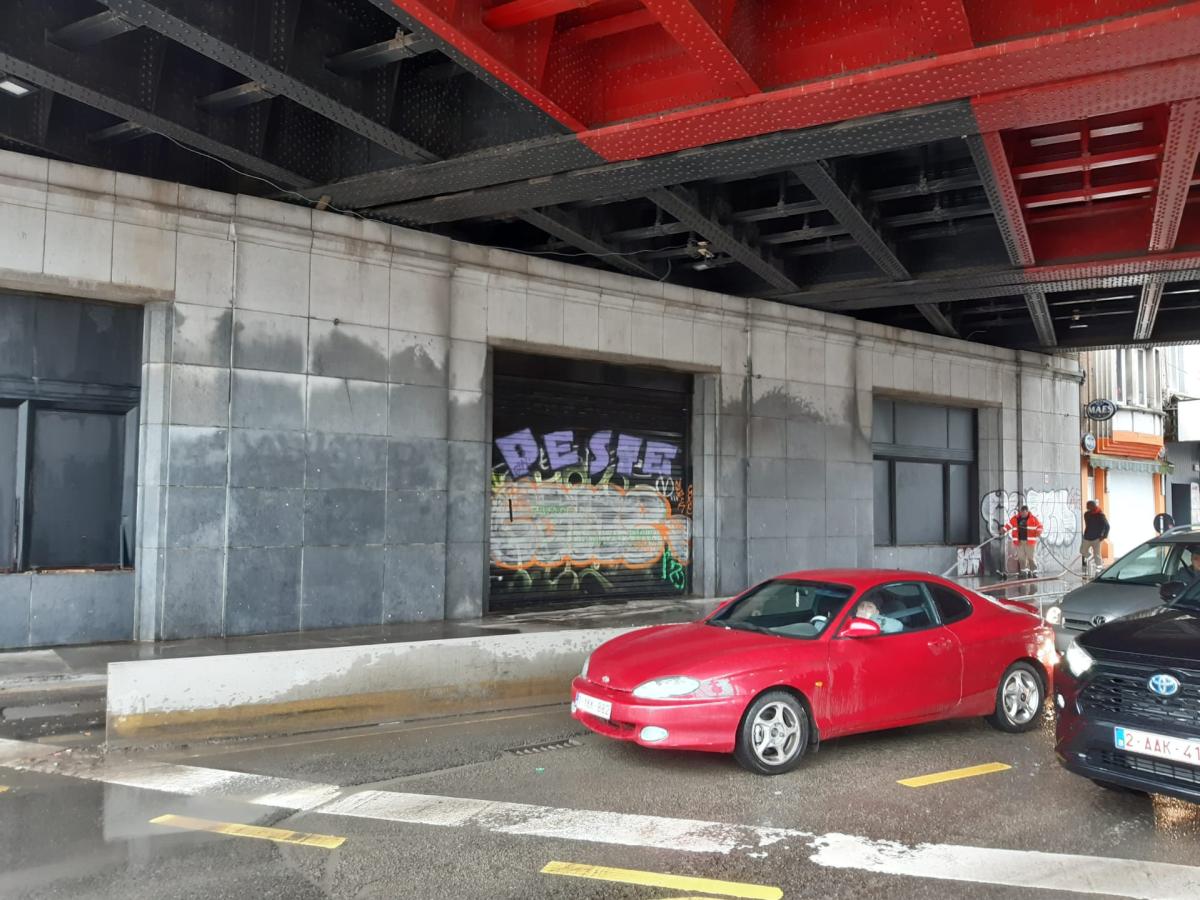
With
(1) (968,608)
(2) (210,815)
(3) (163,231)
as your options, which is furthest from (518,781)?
(3) (163,231)

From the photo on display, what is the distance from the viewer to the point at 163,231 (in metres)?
10.3

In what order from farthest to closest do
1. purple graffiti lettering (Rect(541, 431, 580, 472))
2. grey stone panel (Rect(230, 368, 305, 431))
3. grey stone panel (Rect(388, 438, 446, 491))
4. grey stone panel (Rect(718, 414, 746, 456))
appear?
grey stone panel (Rect(718, 414, 746, 456))
purple graffiti lettering (Rect(541, 431, 580, 472))
grey stone panel (Rect(388, 438, 446, 491))
grey stone panel (Rect(230, 368, 305, 431))

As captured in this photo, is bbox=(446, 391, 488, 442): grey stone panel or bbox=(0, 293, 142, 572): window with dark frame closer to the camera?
bbox=(0, 293, 142, 572): window with dark frame

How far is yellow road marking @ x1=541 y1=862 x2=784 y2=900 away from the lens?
4270 millimetres

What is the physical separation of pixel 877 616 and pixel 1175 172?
6.46 meters

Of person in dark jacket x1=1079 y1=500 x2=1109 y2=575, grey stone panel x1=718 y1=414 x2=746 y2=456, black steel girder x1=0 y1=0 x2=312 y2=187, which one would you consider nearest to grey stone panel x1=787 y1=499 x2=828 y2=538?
grey stone panel x1=718 y1=414 x2=746 y2=456

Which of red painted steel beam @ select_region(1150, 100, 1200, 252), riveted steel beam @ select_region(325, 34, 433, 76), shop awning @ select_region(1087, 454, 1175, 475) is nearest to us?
riveted steel beam @ select_region(325, 34, 433, 76)

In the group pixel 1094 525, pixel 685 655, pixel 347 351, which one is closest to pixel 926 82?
pixel 685 655

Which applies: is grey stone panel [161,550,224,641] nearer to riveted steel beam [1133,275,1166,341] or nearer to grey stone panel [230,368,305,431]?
grey stone panel [230,368,305,431]

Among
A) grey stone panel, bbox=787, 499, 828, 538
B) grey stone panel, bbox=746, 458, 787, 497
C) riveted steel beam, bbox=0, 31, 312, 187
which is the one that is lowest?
grey stone panel, bbox=787, 499, 828, 538

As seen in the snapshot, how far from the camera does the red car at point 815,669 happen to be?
6.14 meters

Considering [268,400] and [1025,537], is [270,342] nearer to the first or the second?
[268,400]

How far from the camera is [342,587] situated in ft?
36.7

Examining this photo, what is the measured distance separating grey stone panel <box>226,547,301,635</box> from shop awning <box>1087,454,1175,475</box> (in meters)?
21.2
